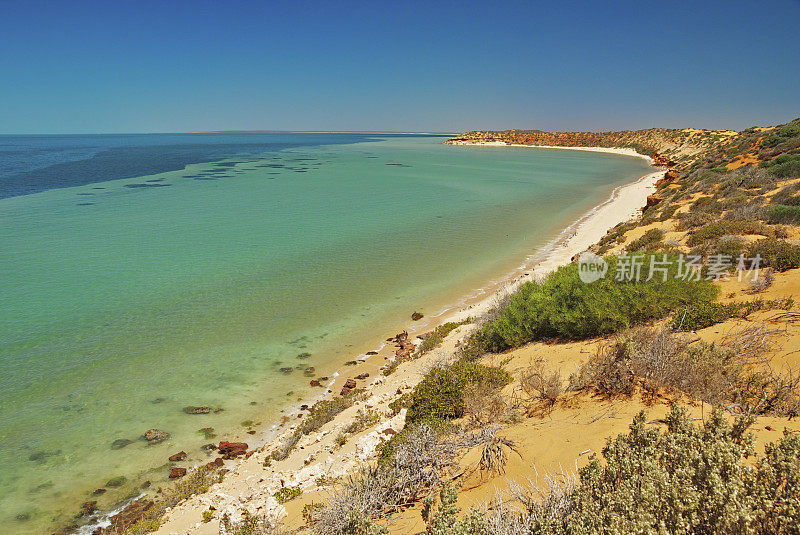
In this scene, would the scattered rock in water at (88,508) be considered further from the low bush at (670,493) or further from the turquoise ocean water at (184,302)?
the low bush at (670,493)

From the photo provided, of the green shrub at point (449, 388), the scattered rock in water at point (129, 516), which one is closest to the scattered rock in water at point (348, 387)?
the green shrub at point (449, 388)

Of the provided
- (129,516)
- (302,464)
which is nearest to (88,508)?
(129,516)

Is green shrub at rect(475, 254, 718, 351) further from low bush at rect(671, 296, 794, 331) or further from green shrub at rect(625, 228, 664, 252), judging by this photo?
green shrub at rect(625, 228, 664, 252)

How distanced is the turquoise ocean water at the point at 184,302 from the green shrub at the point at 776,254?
8.50 m

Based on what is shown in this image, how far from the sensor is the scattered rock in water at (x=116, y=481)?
705cm

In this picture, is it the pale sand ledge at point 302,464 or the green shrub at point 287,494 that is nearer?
the green shrub at point 287,494

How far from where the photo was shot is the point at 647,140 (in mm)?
110000

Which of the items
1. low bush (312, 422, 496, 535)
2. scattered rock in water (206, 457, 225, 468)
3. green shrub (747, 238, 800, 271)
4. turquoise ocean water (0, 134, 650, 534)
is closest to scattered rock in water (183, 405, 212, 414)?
turquoise ocean water (0, 134, 650, 534)

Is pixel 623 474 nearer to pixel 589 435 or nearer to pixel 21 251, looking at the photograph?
pixel 589 435

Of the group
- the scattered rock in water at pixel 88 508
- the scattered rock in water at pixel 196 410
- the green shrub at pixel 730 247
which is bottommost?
the scattered rock in water at pixel 88 508

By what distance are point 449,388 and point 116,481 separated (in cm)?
622

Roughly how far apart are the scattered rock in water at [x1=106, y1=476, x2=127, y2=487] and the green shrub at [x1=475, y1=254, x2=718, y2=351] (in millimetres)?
7388

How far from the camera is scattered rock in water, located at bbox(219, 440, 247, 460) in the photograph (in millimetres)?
7617

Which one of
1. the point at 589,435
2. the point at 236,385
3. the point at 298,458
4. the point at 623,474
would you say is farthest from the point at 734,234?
the point at 236,385
